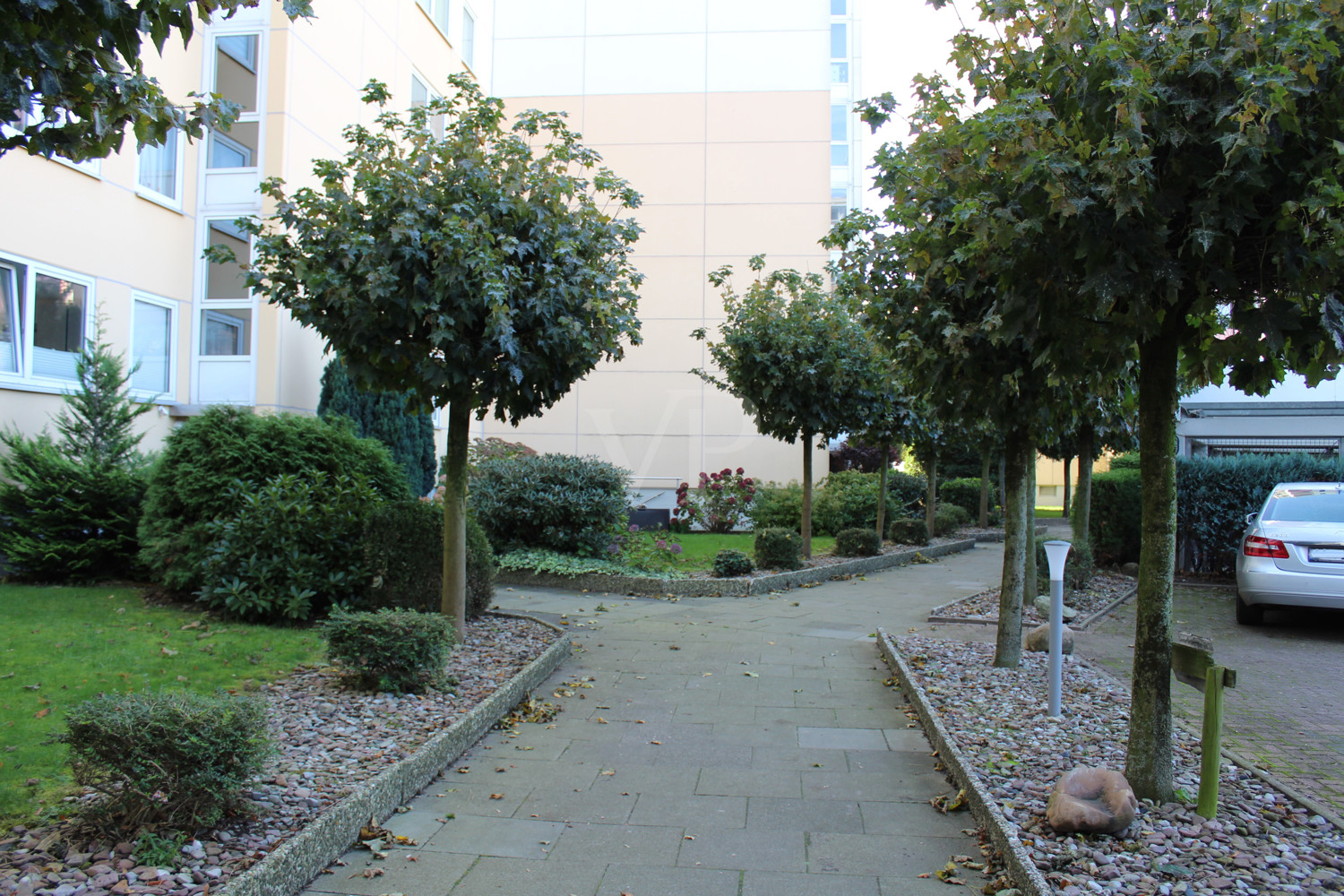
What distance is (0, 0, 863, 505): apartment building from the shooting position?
11586mm

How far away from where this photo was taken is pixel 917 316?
6.35m

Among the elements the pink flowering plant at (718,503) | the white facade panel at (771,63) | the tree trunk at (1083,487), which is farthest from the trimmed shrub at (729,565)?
the white facade panel at (771,63)

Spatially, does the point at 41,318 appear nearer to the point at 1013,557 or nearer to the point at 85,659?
the point at 85,659

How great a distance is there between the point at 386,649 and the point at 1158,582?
4478mm

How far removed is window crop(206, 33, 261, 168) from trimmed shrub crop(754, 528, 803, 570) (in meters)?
10.1

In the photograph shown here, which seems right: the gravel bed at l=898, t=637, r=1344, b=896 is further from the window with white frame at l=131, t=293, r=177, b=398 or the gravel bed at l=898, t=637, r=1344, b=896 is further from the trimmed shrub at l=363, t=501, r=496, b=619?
the window with white frame at l=131, t=293, r=177, b=398

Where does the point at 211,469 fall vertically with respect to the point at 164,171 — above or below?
below

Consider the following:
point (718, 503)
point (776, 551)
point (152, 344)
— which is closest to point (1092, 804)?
point (776, 551)

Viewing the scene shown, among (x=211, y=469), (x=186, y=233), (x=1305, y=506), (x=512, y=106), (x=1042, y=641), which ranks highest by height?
(x=512, y=106)

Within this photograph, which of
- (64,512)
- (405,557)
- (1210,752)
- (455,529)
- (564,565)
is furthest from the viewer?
(564,565)

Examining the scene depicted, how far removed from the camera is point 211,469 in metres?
8.81

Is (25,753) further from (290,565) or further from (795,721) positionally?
(795,721)

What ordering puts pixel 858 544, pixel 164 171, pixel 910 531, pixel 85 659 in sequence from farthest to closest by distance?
pixel 910 531 → pixel 858 544 → pixel 164 171 → pixel 85 659

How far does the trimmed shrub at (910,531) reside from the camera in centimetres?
1845
